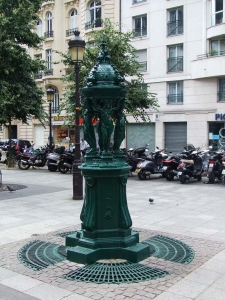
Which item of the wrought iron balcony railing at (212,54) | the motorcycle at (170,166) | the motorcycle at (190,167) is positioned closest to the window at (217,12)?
the wrought iron balcony railing at (212,54)

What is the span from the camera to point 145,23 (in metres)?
26.8

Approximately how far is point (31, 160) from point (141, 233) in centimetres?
1302

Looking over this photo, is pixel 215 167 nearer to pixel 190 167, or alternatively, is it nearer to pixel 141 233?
pixel 190 167

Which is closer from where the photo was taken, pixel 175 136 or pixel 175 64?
pixel 175 64

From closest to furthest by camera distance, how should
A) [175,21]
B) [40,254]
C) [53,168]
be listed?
1. [40,254]
2. [53,168]
3. [175,21]

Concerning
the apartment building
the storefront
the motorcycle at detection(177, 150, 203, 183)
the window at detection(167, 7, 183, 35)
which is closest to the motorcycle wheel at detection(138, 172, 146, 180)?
the motorcycle at detection(177, 150, 203, 183)

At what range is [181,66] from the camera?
25.1 m

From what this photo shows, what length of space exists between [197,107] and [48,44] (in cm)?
1670

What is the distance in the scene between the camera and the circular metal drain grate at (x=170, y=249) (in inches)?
199

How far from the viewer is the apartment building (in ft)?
76.2

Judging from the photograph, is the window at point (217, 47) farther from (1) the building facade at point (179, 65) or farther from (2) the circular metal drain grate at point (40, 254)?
(2) the circular metal drain grate at point (40, 254)

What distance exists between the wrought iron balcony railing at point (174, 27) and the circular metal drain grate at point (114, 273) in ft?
74.4

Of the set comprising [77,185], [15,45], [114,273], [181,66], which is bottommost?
[114,273]

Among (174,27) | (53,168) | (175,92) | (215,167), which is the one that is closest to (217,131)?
(175,92)
